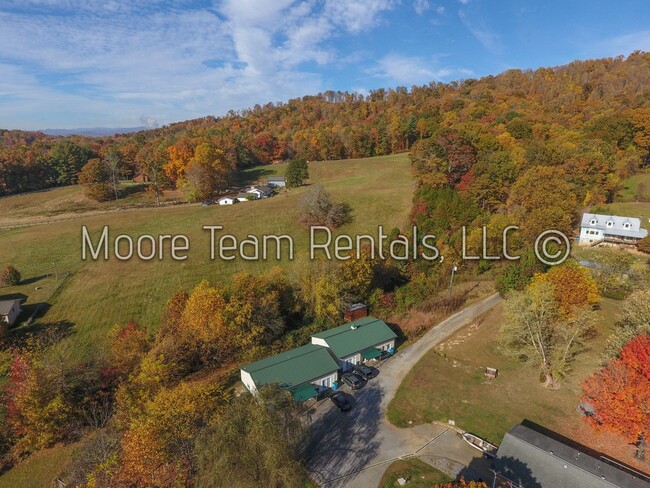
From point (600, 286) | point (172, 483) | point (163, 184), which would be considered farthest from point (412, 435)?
point (163, 184)

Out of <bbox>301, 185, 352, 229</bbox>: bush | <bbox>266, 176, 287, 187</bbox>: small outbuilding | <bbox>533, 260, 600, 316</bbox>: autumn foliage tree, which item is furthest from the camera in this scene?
<bbox>266, 176, 287, 187</bbox>: small outbuilding

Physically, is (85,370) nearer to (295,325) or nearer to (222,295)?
(222,295)

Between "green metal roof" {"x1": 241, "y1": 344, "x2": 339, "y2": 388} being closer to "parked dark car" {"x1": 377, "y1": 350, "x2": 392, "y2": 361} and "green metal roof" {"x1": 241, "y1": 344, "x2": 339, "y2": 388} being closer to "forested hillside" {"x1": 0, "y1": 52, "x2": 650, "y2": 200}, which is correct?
"parked dark car" {"x1": 377, "y1": 350, "x2": 392, "y2": 361}

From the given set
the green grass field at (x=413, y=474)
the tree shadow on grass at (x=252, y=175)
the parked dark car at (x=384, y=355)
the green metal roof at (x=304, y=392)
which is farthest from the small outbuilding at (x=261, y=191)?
the green grass field at (x=413, y=474)

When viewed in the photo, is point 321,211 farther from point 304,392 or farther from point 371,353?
point 304,392

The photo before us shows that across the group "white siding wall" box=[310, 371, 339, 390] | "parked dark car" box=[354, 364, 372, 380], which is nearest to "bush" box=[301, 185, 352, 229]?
"parked dark car" box=[354, 364, 372, 380]

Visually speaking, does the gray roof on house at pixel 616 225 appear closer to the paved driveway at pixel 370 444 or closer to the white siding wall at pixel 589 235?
the white siding wall at pixel 589 235
